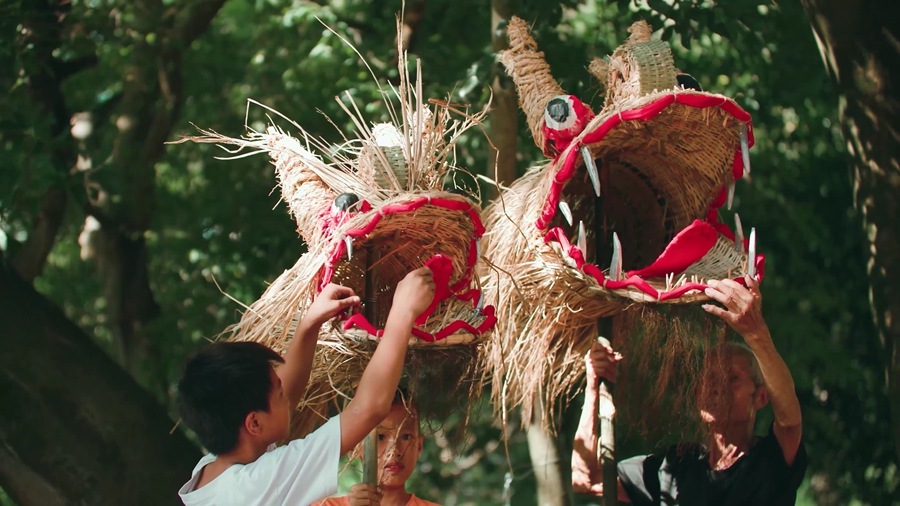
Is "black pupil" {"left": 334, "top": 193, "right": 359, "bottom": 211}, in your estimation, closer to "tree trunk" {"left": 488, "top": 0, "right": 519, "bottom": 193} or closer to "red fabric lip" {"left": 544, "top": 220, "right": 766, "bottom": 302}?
"red fabric lip" {"left": 544, "top": 220, "right": 766, "bottom": 302}

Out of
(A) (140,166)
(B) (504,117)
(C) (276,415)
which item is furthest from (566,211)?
(A) (140,166)

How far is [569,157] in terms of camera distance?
280 centimetres

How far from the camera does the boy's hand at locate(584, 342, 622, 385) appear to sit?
305cm

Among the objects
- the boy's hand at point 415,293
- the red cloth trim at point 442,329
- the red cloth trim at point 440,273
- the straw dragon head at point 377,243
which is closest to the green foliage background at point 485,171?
the straw dragon head at point 377,243

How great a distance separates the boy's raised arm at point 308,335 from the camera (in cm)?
248

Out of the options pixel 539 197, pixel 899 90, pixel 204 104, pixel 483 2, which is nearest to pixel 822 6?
pixel 899 90

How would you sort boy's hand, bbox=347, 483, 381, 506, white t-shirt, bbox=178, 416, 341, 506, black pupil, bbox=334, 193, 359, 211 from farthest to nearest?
1. black pupil, bbox=334, 193, 359, 211
2. boy's hand, bbox=347, 483, 381, 506
3. white t-shirt, bbox=178, 416, 341, 506

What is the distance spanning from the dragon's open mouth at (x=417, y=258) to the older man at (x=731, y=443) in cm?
57

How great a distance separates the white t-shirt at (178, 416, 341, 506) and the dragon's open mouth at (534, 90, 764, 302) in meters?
1.06

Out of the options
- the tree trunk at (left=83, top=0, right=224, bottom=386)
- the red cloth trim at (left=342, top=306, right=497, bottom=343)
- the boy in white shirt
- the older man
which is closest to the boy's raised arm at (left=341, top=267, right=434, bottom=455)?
the boy in white shirt

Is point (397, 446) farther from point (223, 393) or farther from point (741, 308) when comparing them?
point (741, 308)

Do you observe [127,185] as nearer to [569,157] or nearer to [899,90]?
[569,157]

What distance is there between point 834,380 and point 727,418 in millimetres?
2857

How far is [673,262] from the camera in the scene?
2803 millimetres
